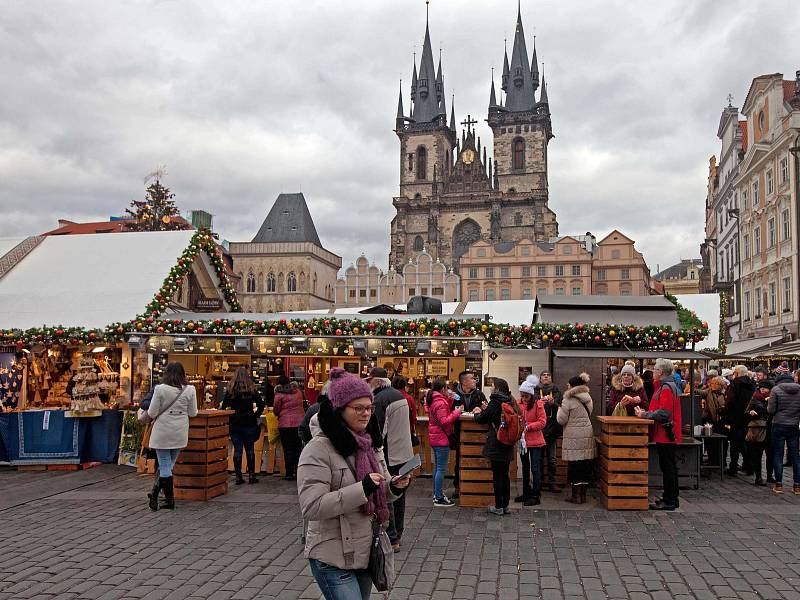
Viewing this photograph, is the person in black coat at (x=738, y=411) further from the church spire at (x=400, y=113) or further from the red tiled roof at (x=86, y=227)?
the church spire at (x=400, y=113)

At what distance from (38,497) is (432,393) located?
4885 millimetres

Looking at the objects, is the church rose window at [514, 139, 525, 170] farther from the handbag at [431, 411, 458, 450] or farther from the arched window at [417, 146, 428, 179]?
the handbag at [431, 411, 458, 450]

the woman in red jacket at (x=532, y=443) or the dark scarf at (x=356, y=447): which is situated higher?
the dark scarf at (x=356, y=447)

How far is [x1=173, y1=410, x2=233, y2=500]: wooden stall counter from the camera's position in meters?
8.03

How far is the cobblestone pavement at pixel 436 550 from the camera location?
16.2 ft

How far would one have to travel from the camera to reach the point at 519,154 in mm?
79688

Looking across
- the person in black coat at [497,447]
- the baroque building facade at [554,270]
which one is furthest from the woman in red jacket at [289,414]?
the baroque building facade at [554,270]

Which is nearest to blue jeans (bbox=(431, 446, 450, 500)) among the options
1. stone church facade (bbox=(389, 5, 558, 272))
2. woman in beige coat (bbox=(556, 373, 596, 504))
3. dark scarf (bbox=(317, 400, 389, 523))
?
woman in beige coat (bbox=(556, 373, 596, 504))

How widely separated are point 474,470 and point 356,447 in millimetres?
4961

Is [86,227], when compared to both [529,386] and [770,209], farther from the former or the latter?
[529,386]

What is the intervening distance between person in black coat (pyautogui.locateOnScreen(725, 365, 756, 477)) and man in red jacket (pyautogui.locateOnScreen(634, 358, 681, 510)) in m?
2.60

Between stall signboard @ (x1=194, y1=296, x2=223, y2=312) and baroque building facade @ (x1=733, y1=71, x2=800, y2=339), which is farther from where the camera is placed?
baroque building facade @ (x1=733, y1=71, x2=800, y2=339)

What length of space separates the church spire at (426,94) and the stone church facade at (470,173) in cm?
12

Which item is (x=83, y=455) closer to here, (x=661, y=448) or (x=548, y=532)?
(x=548, y=532)
